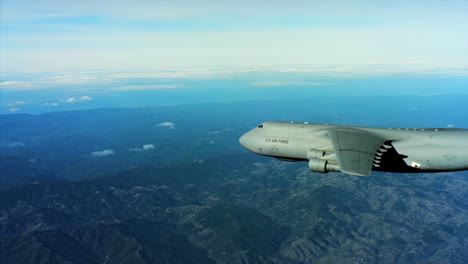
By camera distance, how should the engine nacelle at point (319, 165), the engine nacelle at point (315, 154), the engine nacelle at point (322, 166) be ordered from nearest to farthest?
1. the engine nacelle at point (322, 166)
2. the engine nacelle at point (319, 165)
3. the engine nacelle at point (315, 154)

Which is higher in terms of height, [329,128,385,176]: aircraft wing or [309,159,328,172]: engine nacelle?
[329,128,385,176]: aircraft wing

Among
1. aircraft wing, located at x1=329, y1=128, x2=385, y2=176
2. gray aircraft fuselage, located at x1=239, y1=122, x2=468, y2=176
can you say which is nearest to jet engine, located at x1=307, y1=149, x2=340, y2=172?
gray aircraft fuselage, located at x1=239, y1=122, x2=468, y2=176

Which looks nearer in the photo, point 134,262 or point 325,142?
point 325,142

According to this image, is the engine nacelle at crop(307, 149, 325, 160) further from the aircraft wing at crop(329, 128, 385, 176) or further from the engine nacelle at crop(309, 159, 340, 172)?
the aircraft wing at crop(329, 128, 385, 176)

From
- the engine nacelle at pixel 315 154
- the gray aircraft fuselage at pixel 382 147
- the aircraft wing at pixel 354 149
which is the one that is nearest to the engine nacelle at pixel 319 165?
the gray aircraft fuselage at pixel 382 147

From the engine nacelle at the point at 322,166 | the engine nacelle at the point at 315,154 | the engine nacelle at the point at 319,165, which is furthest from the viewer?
the engine nacelle at the point at 315,154

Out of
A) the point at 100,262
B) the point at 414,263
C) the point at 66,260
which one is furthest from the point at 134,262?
the point at 414,263

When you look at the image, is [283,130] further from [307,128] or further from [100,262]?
[100,262]

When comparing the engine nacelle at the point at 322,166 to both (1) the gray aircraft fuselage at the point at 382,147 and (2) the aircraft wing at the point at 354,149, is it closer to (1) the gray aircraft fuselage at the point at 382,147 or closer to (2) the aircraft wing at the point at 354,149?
(1) the gray aircraft fuselage at the point at 382,147
